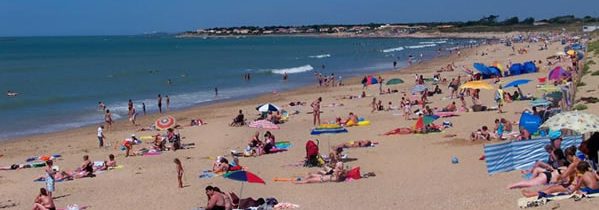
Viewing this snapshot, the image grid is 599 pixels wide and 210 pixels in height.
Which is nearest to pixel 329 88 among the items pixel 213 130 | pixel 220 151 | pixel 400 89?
pixel 400 89

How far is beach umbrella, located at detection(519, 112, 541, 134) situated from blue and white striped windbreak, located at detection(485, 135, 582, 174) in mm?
3391

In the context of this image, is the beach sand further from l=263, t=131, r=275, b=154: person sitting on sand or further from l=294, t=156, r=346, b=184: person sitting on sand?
l=263, t=131, r=275, b=154: person sitting on sand

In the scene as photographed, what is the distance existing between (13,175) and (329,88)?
24.4 meters

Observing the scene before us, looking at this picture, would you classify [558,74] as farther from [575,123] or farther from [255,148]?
[575,123]

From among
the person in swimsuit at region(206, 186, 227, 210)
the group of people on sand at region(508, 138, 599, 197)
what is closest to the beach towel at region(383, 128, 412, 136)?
the group of people on sand at region(508, 138, 599, 197)

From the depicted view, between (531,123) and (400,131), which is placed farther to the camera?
(400,131)

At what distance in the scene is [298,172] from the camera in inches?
613

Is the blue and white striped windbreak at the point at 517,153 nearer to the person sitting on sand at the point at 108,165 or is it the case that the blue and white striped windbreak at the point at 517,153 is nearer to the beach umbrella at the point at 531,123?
the beach umbrella at the point at 531,123

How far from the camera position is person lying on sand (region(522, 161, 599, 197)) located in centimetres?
970

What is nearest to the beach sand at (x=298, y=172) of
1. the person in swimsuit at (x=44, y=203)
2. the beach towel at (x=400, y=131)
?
the beach towel at (x=400, y=131)

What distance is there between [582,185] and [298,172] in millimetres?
7081

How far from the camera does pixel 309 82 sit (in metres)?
47.1

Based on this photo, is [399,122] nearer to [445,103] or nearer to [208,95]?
[445,103]

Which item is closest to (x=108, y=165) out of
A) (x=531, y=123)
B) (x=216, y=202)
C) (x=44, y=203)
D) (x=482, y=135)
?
(x=44, y=203)
